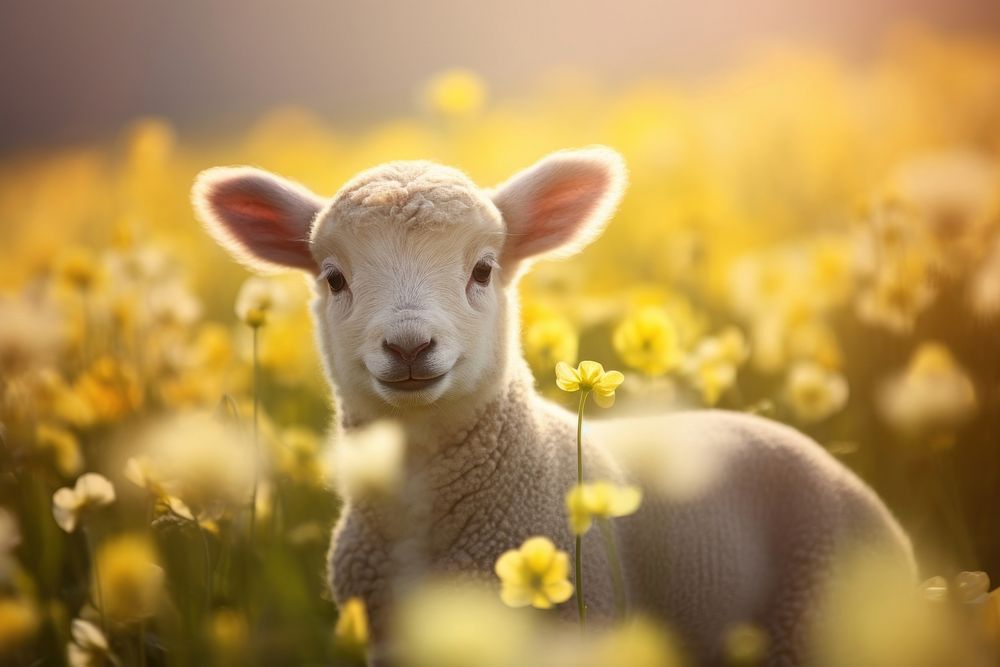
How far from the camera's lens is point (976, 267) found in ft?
16.1

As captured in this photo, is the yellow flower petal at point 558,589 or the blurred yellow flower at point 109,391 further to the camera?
the blurred yellow flower at point 109,391

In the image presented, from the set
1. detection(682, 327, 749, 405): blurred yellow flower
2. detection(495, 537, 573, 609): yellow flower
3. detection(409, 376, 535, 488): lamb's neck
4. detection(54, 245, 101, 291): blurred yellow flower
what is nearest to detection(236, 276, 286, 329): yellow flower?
detection(409, 376, 535, 488): lamb's neck

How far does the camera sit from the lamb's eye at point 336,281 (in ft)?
11.5

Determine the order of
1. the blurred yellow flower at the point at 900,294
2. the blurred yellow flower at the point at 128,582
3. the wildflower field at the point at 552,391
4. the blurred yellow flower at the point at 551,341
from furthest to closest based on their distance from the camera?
the blurred yellow flower at the point at 900,294, the blurred yellow flower at the point at 551,341, the wildflower field at the point at 552,391, the blurred yellow flower at the point at 128,582

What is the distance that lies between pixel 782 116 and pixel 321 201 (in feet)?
23.0

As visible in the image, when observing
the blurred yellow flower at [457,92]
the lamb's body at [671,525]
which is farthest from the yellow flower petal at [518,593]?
the blurred yellow flower at [457,92]

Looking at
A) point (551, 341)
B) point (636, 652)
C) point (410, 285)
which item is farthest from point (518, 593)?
point (551, 341)

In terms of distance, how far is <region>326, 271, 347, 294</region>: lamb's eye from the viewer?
3.50 meters

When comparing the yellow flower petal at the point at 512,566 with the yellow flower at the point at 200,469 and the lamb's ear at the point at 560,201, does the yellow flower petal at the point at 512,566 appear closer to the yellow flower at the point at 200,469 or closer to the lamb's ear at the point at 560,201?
the yellow flower at the point at 200,469

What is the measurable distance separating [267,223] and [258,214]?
0.05 m

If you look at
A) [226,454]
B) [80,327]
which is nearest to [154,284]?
[80,327]

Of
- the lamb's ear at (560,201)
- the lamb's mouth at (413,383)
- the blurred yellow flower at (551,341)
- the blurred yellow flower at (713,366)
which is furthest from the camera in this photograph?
the blurred yellow flower at (713,366)

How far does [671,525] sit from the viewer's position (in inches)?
137

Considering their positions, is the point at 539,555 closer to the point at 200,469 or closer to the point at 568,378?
the point at 568,378
